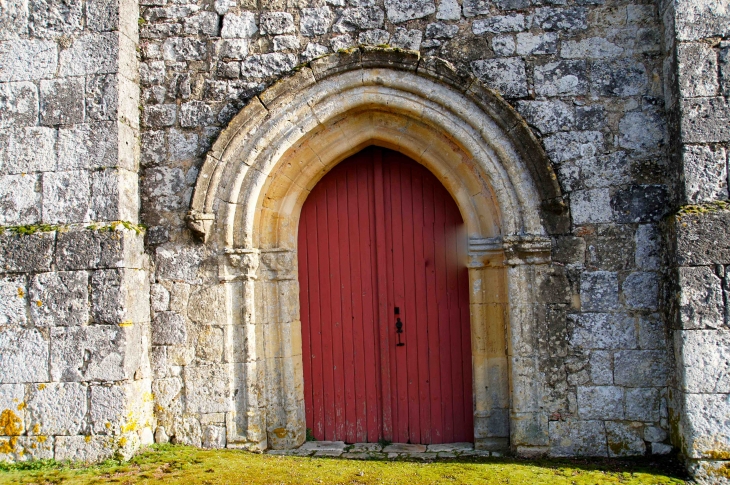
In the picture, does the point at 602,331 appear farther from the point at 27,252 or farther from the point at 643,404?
the point at 27,252

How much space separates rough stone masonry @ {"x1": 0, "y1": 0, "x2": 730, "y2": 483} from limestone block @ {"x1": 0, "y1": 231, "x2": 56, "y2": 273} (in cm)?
2

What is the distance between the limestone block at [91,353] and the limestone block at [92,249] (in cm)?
42

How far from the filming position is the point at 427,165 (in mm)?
4414

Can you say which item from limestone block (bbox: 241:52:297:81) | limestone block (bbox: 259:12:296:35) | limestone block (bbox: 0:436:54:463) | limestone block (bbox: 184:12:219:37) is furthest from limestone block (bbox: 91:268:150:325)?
limestone block (bbox: 259:12:296:35)

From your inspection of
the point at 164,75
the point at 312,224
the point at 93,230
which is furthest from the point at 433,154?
the point at 93,230

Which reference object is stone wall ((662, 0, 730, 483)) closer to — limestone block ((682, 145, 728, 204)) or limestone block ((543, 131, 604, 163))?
limestone block ((682, 145, 728, 204))

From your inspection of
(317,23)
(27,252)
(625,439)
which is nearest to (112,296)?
(27,252)

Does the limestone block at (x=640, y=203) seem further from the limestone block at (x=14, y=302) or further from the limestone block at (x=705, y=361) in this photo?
the limestone block at (x=14, y=302)

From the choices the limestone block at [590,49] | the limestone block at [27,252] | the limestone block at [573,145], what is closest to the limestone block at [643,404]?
the limestone block at [573,145]

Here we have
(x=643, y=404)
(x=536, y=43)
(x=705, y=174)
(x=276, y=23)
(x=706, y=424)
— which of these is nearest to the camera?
(x=706, y=424)

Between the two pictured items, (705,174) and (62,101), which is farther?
(62,101)

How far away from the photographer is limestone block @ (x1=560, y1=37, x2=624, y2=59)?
4.04 metres

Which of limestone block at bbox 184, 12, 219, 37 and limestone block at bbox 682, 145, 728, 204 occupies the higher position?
limestone block at bbox 184, 12, 219, 37

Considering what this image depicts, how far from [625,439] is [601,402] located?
0.28m
